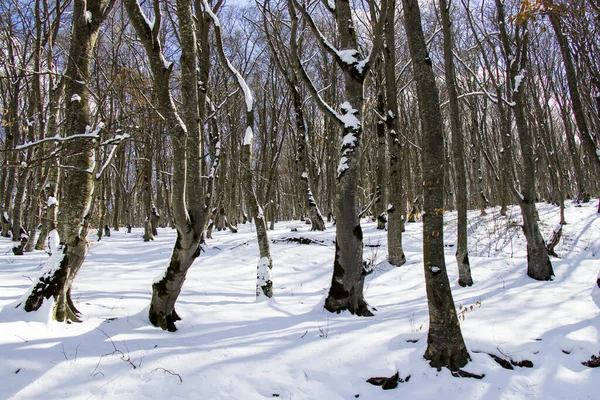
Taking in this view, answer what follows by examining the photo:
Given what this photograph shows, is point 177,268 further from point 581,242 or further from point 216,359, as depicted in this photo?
point 581,242

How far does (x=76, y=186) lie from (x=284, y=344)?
3.00 m

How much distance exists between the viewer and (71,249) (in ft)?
12.7

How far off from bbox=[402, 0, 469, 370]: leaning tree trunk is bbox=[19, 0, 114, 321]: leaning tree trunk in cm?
356

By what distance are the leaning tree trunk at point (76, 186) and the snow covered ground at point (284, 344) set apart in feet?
0.79

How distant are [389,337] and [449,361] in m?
0.74

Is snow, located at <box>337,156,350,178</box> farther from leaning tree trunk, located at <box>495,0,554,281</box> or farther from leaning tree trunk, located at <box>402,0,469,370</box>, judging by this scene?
leaning tree trunk, located at <box>495,0,554,281</box>

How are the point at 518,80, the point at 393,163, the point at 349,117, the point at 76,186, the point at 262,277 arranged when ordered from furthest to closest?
the point at 393,163, the point at 518,80, the point at 262,277, the point at 349,117, the point at 76,186

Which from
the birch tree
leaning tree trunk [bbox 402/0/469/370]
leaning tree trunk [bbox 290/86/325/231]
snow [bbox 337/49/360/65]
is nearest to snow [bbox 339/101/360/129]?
the birch tree

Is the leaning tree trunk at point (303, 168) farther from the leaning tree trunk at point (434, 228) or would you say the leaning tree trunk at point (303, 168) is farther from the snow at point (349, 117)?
the leaning tree trunk at point (434, 228)

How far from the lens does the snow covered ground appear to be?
2.93 metres

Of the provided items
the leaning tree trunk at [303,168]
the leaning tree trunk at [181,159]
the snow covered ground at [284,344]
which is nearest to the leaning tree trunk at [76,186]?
the snow covered ground at [284,344]

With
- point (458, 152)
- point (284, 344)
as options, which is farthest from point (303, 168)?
point (284, 344)

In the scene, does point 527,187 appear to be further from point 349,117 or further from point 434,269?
point 434,269

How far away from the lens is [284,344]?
3.93m
